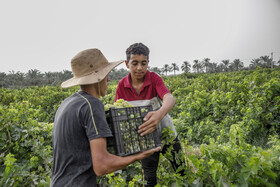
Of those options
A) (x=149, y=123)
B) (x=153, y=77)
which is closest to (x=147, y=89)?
(x=153, y=77)

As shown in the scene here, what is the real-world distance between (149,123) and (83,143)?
0.53 metres

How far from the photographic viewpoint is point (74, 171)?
1.40 meters

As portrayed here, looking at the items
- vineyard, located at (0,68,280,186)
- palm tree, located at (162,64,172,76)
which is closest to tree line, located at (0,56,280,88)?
palm tree, located at (162,64,172,76)

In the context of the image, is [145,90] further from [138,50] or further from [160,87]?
[138,50]

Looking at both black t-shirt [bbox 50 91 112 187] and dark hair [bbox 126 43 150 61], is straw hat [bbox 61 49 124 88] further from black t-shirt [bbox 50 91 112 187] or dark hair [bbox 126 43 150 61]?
dark hair [bbox 126 43 150 61]

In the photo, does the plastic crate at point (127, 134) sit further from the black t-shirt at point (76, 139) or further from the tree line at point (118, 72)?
the tree line at point (118, 72)

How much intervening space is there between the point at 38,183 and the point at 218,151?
2102 mm

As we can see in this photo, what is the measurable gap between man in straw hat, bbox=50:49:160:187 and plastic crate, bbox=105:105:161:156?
0.06 m

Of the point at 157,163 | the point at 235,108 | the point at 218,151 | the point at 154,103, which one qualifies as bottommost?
the point at 235,108

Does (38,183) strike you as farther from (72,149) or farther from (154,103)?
(154,103)

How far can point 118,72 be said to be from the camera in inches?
2771

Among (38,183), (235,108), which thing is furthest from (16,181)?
(235,108)

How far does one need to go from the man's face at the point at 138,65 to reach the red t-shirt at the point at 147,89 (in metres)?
0.09

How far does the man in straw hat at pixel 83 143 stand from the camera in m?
1.28
